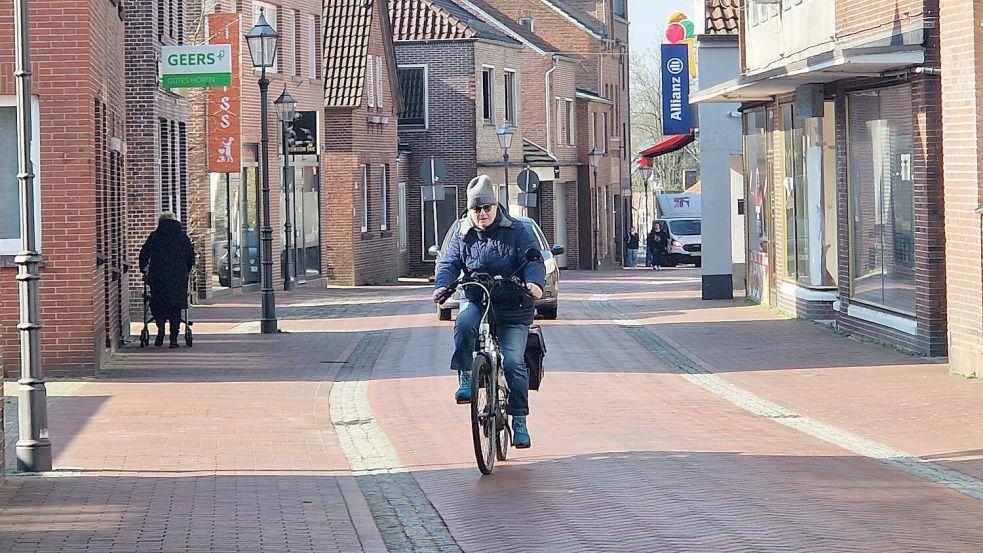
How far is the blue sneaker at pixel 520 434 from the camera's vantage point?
10.5 metres

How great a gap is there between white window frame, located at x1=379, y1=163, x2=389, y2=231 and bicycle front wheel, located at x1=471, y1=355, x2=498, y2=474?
3410 centimetres

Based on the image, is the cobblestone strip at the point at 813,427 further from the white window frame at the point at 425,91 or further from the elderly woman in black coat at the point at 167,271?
the white window frame at the point at 425,91

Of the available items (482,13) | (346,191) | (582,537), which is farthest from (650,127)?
(582,537)

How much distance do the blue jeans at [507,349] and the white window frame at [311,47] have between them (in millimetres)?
29340

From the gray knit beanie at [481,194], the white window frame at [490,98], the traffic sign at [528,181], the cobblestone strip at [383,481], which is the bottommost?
the cobblestone strip at [383,481]

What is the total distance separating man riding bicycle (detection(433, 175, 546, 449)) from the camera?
9992 mm

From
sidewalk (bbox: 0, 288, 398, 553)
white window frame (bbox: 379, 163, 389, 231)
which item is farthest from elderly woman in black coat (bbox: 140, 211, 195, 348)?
white window frame (bbox: 379, 163, 389, 231)

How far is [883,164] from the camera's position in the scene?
18.9m

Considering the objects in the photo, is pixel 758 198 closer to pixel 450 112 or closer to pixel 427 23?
pixel 450 112

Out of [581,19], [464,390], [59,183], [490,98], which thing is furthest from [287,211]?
[581,19]

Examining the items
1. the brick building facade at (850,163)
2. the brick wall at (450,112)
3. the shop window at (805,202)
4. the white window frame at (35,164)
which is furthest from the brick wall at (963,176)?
the brick wall at (450,112)

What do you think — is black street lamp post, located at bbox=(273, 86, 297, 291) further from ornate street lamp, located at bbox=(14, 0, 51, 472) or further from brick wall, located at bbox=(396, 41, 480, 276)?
ornate street lamp, located at bbox=(14, 0, 51, 472)

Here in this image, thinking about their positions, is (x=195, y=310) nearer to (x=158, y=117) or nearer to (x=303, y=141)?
(x=158, y=117)

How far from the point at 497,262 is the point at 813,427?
3.55 meters
